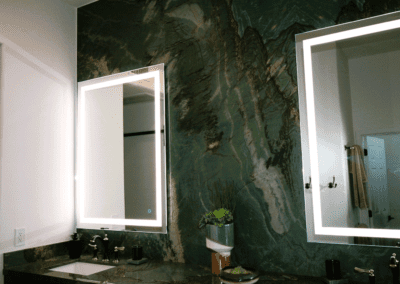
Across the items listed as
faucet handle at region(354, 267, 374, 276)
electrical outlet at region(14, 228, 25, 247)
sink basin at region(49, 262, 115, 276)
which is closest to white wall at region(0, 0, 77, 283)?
electrical outlet at region(14, 228, 25, 247)

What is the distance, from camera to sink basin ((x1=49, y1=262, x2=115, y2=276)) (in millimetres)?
2236

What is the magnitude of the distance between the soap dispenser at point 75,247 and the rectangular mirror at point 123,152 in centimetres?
15

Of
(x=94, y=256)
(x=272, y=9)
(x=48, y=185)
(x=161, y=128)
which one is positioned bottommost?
(x=94, y=256)

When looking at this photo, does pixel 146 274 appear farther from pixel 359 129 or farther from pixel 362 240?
pixel 359 129

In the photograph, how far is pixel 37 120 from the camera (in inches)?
94.7

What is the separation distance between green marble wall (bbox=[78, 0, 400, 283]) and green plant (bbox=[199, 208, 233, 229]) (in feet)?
0.39

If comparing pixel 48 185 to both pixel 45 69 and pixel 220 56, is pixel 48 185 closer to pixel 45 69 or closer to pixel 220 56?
pixel 45 69

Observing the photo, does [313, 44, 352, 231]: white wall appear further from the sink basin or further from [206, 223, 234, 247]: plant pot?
the sink basin

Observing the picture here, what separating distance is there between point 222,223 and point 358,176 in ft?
2.66

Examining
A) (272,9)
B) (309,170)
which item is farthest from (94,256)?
(272,9)

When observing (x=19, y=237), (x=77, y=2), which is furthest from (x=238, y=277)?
(x=77, y=2)

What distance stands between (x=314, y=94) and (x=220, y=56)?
687mm

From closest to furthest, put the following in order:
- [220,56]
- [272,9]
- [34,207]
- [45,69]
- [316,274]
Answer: [316,274], [272,9], [220,56], [34,207], [45,69]

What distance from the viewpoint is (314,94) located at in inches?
74.1
